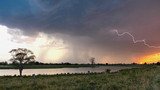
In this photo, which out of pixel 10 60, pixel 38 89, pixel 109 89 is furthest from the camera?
pixel 10 60

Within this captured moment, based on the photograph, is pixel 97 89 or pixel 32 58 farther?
pixel 32 58

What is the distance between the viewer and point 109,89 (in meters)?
29.6

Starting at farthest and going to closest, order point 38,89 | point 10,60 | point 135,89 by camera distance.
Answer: point 10,60 < point 38,89 < point 135,89

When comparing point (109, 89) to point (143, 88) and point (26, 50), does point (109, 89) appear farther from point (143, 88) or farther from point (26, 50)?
point (26, 50)

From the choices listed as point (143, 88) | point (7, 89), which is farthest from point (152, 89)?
point (7, 89)

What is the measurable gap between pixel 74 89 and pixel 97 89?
2244mm

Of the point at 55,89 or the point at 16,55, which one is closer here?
the point at 55,89

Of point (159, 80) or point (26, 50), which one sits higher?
point (26, 50)

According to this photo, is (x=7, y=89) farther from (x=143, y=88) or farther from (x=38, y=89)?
(x=143, y=88)

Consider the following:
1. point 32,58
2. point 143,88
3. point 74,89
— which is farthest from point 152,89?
point 32,58

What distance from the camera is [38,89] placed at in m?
31.8

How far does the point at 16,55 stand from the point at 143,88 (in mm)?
91428

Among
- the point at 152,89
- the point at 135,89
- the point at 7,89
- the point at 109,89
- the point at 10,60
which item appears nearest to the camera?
the point at 152,89

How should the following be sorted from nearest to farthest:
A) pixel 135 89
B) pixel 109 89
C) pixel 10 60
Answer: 1. pixel 135 89
2. pixel 109 89
3. pixel 10 60
